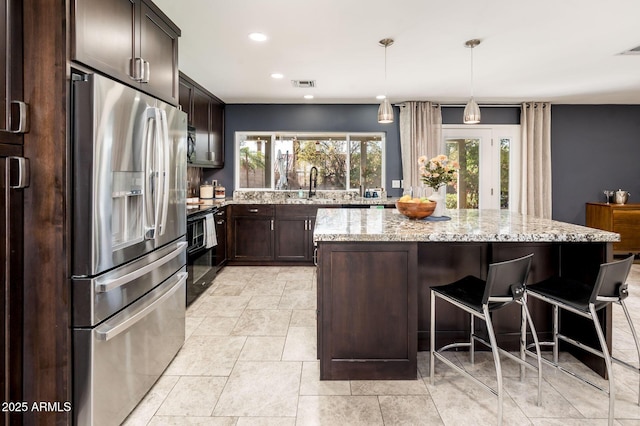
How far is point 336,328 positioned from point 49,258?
149 centimetres

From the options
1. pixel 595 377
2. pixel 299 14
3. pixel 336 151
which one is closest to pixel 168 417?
pixel 595 377

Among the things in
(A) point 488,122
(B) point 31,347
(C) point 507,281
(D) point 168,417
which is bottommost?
(D) point 168,417

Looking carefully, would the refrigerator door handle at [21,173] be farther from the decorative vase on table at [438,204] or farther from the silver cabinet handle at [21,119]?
the decorative vase on table at [438,204]

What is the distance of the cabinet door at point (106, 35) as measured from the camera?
5.14 feet

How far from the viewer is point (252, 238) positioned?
5.30 metres

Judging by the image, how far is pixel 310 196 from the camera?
5.75 meters

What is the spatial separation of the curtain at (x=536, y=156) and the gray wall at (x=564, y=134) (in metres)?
0.23

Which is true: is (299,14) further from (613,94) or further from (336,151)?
(613,94)

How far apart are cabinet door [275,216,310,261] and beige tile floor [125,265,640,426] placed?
2330 millimetres

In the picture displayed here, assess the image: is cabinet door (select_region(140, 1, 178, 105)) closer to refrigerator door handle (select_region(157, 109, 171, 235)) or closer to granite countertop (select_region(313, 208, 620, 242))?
refrigerator door handle (select_region(157, 109, 171, 235))

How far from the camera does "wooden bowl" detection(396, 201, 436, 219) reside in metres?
2.80

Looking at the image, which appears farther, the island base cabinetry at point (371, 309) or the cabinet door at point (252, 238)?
the cabinet door at point (252, 238)

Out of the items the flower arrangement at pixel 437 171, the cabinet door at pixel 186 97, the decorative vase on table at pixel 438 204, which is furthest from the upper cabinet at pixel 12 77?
the cabinet door at pixel 186 97

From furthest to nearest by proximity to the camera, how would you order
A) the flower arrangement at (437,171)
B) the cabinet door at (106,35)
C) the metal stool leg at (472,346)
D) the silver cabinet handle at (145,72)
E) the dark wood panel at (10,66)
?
the flower arrangement at (437,171)
the metal stool leg at (472,346)
the silver cabinet handle at (145,72)
the cabinet door at (106,35)
the dark wood panel at (10,66)
